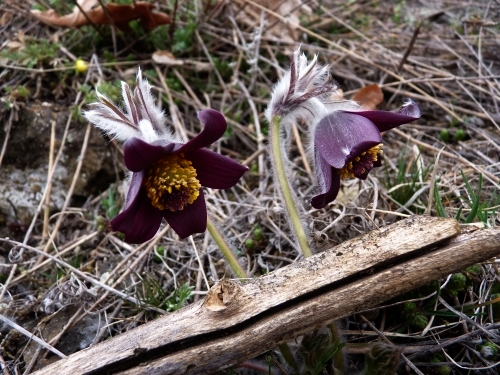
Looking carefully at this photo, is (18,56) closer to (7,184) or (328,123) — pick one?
(7,184)

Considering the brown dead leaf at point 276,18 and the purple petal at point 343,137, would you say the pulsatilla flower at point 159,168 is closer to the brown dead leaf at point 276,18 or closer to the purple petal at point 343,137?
the purple petal at point 343,137

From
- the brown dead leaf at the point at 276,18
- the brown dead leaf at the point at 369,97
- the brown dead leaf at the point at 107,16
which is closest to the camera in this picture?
the brown dead leaf at the point at 369,97

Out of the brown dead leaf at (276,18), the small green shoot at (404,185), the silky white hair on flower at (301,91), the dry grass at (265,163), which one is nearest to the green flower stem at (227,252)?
the dry grass at (265,163)

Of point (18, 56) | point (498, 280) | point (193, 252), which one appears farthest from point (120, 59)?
point (498, 280)

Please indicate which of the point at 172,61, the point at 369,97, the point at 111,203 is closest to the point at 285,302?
the point at 111,203

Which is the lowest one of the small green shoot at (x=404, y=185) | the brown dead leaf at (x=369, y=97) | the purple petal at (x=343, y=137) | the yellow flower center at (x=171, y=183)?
the small green shoot at (x=404, y=185)

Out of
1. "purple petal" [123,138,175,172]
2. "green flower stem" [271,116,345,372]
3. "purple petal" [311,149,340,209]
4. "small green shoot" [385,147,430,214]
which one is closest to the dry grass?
"small green shoot" [385,147,430,214]

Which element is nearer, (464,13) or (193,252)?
(193,252)
